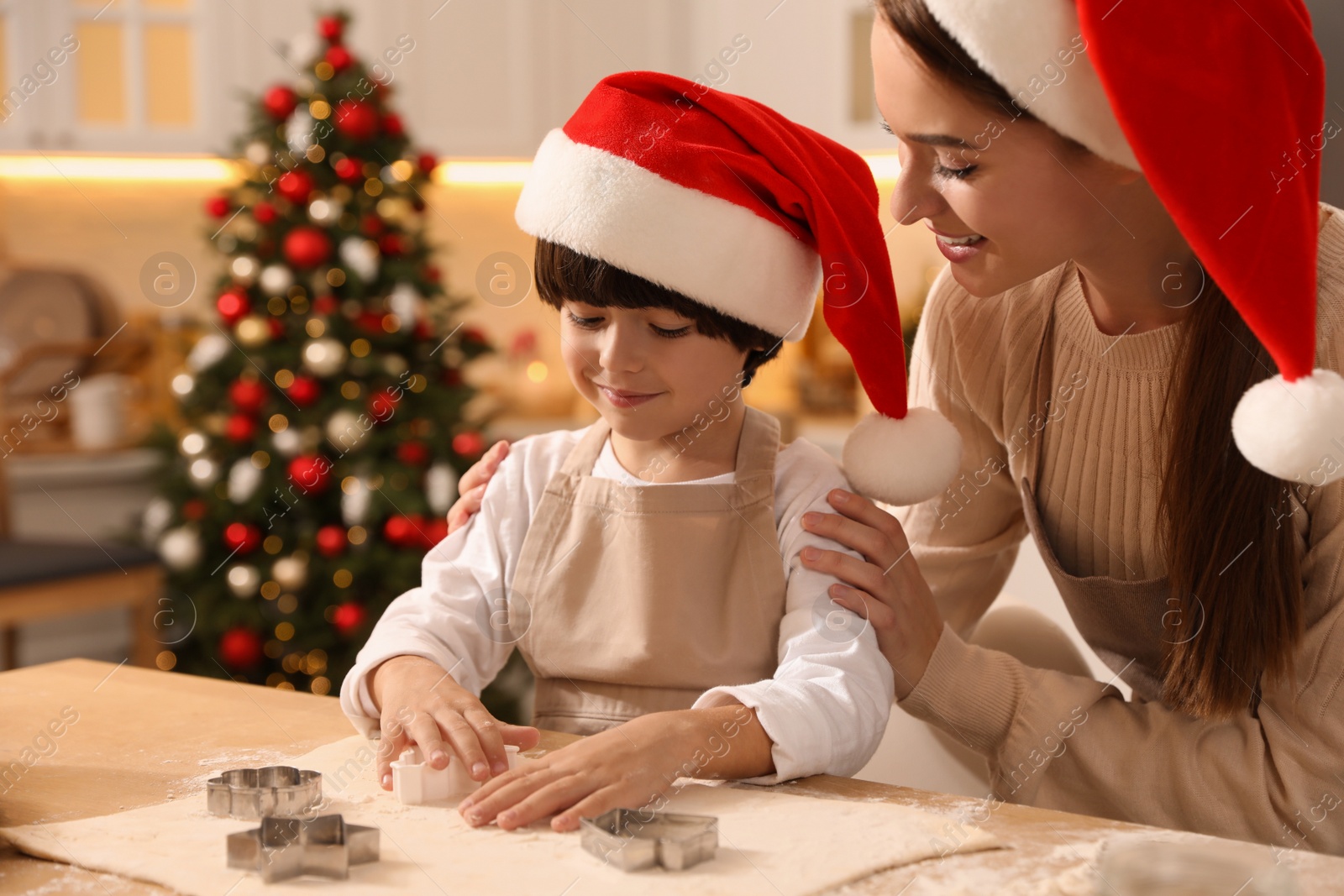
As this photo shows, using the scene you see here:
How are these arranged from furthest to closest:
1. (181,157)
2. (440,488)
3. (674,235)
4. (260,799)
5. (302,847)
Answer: (181,157) → (440,488) → (674,235) → (260,799) → (302,847)

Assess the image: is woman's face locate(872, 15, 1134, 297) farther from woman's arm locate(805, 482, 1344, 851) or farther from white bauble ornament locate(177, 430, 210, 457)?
white bauble ornament locate(177, 430, 210, 457)

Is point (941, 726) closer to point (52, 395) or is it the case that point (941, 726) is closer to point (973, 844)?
point (973, 844)

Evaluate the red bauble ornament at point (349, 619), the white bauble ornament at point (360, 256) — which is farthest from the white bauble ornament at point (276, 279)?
the red bauble ornament at point (349, 619)

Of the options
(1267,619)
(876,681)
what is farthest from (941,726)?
(1267,619)

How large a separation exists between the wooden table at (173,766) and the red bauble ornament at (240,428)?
1.56 meters

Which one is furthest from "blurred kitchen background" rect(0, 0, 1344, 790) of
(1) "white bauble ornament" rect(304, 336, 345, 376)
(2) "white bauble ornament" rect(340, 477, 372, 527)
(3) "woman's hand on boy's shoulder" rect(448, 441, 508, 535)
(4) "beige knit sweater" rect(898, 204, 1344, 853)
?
(3) "woman's hand on boy's shoulder" rect(448, 441, 508, 535)

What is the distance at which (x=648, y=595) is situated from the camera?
113 centimetres

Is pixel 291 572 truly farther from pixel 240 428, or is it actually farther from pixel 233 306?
pixel 233 306

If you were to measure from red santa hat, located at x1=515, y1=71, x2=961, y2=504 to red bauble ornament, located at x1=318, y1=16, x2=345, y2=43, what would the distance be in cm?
198

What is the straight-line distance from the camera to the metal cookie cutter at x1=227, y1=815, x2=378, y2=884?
2.45 ft

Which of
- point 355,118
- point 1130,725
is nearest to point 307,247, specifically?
point 355,118

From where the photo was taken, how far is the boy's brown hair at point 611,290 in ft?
3.70

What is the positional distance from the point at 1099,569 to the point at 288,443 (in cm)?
203

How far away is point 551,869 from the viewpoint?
0.77 meters
